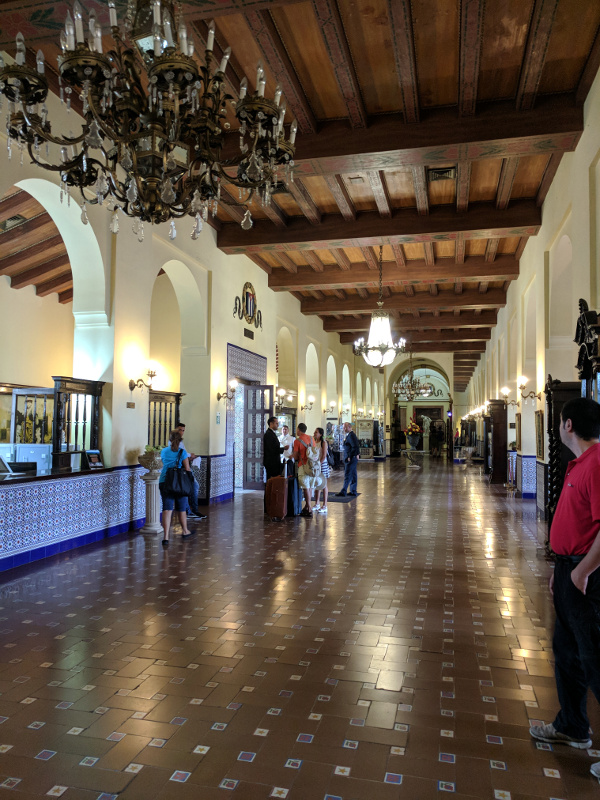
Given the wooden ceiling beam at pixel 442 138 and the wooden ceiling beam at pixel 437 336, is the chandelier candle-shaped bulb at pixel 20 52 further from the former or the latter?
the wooden ceiling beam at pixel 437 336

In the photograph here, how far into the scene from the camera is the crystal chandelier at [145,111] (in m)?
3.29

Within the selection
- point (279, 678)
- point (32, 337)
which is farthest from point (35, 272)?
point (279, 678)

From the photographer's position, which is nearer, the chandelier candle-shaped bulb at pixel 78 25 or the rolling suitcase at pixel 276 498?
the chandelier candle-shaped bulb at pixel 78 25

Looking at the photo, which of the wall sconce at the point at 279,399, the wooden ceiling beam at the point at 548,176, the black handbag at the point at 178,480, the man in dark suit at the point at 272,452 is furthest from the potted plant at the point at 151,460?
the wall sconce at the point at 279,399

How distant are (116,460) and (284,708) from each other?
5.25m

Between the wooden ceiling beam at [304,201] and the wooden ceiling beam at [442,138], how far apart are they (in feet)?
3.71

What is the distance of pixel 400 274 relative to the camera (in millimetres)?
12906

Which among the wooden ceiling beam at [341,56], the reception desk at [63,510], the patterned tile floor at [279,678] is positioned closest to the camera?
the patterned tile floor at [279,678]

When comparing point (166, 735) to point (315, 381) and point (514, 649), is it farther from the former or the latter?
point (315, 381)

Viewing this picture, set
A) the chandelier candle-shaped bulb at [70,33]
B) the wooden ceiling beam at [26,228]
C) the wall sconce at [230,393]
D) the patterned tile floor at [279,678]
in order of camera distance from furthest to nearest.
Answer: the wall sconce at [230,393] < the wooden ceiling beam at [26,228] < the chandelier candle-shaped bulb at [70,33] < the patterned tile floor at [279,678]

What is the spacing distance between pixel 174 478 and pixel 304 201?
200 inches

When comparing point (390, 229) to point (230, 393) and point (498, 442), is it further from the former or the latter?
point (498, 442)

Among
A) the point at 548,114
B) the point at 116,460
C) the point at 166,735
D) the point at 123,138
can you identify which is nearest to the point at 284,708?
the point at 166,735

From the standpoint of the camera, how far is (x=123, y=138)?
11.6 feet
